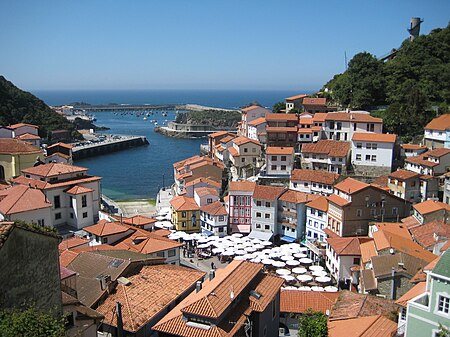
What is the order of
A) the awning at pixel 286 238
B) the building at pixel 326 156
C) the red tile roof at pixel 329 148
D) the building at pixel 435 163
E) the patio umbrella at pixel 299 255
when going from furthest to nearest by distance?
1. the red tile roof at pixel 329 148
2. the building at pixel 326 156
3. the awning at pixel 286 238
4. the building at pixel 435 163
5. the patio umbrella at pixel 299 255

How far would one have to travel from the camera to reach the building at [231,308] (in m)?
11.7

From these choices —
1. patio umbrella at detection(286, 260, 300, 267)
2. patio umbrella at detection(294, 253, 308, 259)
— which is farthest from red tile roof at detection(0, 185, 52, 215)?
patio umbrella at detection(294, 253, 308, 259)

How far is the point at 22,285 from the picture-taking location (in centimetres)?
720

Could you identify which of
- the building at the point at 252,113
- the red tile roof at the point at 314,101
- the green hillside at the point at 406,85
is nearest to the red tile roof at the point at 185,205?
the green hillside at the point at 406,85

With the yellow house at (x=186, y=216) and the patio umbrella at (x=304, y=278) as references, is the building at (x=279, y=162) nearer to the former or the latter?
the yellow house at (x=186, y=216)

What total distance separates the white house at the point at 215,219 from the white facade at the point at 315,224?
19.3 feet

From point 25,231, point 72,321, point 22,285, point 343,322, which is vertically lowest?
point 343,322

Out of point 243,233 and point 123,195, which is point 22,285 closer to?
point 243,233

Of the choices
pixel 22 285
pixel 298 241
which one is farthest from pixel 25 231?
pixel 298 241

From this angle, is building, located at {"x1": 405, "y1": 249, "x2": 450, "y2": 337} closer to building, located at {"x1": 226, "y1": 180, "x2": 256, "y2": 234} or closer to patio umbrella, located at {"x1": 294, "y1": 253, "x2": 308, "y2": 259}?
patio umbrella, located at {"x1": 294, "y1": 253, "x2": 308, "y2": 259}

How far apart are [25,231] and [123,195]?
42515mm

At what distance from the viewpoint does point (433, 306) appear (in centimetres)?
976

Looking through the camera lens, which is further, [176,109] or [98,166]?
[176,109]

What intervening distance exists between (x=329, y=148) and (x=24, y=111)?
5834cm
